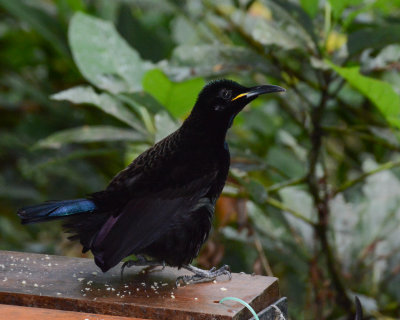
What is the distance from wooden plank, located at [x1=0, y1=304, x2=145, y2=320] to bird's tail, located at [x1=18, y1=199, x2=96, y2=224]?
0.21 m

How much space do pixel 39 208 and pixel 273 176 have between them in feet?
4.62

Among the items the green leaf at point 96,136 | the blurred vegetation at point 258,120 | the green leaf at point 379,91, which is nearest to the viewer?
the green leaf at point 379,91

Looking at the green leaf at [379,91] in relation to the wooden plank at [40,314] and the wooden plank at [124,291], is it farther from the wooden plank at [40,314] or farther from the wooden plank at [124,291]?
the wooden plank at [40,314]

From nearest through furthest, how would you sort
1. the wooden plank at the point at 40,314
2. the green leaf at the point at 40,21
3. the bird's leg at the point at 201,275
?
the wooden plank at the point at 40,314 → the bird's leg at the point at 201,275 → the green leaf at the point at 40,21

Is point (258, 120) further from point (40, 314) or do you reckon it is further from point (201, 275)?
point (40, 314)

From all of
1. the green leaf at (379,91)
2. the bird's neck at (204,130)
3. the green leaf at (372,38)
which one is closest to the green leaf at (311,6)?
the green leaf at (372,38)

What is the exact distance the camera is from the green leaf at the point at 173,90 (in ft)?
7.56

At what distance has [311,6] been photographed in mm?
2387

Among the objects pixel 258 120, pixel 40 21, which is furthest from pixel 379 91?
pixel 40 21

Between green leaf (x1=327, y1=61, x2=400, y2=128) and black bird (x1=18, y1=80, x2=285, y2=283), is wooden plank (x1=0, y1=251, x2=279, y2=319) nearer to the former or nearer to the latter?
black bird (x1=18, y1=80, x2=285, y2=283)

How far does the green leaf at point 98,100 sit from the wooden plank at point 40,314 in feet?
2.85

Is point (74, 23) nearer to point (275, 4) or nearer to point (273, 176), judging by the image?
point (275, 4)

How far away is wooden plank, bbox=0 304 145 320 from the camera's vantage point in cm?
143

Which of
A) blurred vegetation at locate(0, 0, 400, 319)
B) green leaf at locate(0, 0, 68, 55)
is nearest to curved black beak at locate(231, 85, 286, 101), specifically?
blurred vegetation at locate(0, 0, 400, 319)
